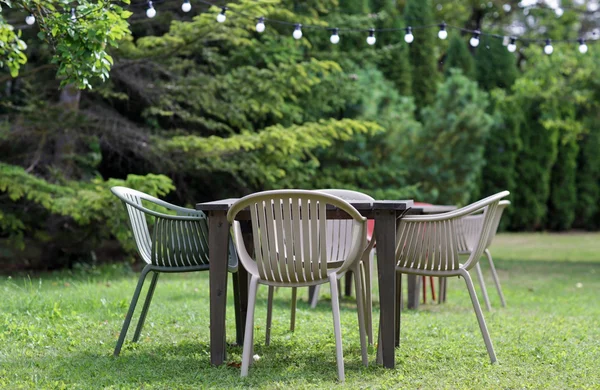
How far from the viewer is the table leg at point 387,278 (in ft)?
12.0

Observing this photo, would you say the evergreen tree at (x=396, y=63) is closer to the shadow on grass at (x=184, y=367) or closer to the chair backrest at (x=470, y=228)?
the chair backrest at (x=470, y=228)

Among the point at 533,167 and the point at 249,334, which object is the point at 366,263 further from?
the point at 533,167

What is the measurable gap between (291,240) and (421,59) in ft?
39.8

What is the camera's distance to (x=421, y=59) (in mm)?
14977

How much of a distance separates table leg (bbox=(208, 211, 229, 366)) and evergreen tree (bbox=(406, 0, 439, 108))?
11639 mm

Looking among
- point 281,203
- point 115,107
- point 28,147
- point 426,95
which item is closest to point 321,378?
point 281,203

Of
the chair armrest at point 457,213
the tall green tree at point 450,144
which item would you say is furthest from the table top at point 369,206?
the tall green tree at point 450,144

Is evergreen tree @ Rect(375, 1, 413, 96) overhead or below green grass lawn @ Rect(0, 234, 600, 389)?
overhead

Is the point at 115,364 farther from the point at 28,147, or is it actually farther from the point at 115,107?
the point at 115,107

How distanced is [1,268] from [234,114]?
3414mm

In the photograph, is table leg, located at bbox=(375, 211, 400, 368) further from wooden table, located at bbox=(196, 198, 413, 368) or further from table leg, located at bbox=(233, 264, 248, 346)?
→ table leg, located at bbox=(233, 264, 248, 346)

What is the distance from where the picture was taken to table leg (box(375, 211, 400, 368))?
3662mm

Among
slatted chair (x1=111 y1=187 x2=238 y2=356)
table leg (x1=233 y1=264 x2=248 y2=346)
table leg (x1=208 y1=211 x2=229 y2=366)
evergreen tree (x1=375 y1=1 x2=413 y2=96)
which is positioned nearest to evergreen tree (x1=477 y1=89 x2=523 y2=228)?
evergreen tree (x1=375 y1=1 x2=413 y2=96)

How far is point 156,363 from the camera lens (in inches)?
150
